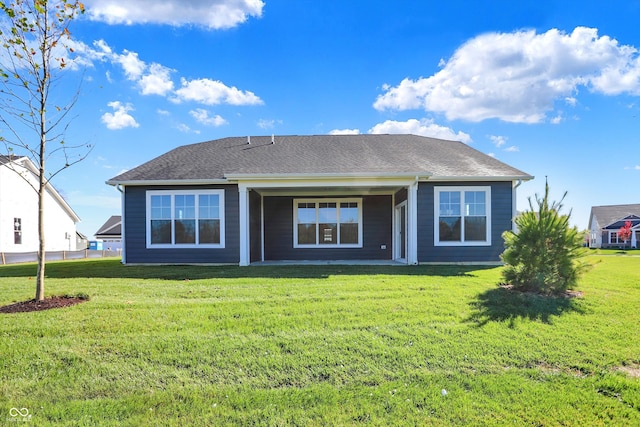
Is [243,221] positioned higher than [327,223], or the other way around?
[243,221]

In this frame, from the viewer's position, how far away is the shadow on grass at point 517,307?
5207mm

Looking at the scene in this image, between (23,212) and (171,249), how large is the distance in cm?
1835

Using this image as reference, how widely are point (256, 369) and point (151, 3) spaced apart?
9057mm

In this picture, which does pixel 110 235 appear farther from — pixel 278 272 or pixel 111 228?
pixel 278 272

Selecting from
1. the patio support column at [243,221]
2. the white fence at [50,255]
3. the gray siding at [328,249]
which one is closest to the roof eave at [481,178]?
the gray siding at [328,249]

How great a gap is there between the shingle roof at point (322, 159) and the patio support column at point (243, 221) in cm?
70

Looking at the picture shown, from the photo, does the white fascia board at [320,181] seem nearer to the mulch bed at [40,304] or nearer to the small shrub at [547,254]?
the small shrub at [547,254]

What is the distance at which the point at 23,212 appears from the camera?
22.6 meters

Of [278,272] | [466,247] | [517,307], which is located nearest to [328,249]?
[278,272]

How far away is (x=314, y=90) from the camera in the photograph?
45.8 feet

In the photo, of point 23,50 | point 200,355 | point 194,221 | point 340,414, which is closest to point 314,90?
point 194,221

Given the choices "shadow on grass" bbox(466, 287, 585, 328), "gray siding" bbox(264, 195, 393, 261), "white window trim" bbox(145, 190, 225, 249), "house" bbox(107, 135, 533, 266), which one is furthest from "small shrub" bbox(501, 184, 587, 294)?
"white window trim" bbox(145, 190, 225, 249)

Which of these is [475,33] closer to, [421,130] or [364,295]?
[421,130]

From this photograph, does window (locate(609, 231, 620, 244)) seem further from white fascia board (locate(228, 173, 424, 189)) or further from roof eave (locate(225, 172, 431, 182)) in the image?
white fascia board (locate(228, 173, 424, 189))
